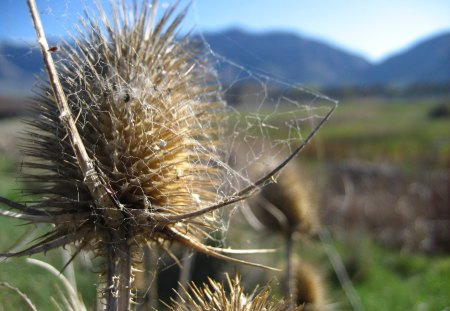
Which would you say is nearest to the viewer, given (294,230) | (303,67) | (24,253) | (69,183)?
(24,253)

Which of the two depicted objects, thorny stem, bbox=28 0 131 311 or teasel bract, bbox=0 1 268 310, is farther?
teasel bract, bbox=0 1 268 310

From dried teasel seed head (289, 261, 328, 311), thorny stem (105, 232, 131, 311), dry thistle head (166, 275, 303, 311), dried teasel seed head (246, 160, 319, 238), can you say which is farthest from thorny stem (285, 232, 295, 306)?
thorny stem (105, 232, 131, 311)

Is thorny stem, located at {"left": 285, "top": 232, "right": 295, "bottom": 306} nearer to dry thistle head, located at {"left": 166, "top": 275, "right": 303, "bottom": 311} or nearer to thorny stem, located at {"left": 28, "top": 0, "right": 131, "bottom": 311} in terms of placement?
dry thistle head, located at {"left": 166, "top": 275, "right": 303, "bottom": 311}

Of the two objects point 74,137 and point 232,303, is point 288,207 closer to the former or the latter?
point 232,303

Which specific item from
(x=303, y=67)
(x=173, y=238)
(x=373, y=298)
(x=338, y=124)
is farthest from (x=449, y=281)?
(x=303, y=67)

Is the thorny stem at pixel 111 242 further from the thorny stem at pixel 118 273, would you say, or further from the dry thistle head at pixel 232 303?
the dry thistle head at pixel 232 303

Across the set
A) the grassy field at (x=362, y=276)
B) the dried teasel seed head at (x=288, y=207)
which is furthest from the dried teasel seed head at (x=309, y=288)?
the dried teasel seed head at (x=288, y=207)

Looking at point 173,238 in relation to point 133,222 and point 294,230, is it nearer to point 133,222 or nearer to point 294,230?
point 133,222
